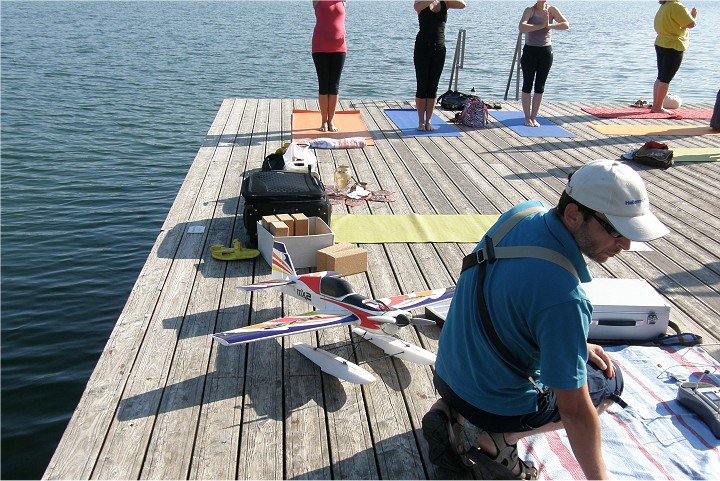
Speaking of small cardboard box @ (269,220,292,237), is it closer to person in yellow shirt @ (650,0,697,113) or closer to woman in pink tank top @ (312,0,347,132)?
woman in pink tank top @ (312,0,347,132)

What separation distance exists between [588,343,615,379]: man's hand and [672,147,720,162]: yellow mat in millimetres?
5691

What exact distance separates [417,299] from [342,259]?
77 centimetres

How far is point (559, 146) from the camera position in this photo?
26.9ft

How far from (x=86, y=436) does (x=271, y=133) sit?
242 inches

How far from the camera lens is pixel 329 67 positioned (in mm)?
7965

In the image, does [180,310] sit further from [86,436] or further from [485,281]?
[485,281]

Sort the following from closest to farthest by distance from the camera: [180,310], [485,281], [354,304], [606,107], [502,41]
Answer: [485,281] → [354,304] → [180,310] → [606,107] → [502,41]

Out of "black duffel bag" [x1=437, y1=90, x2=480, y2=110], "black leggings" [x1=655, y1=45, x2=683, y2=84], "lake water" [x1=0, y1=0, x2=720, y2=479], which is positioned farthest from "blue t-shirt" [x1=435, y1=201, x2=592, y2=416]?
"black leggings" [x1=655, y1=45, x2=683, y2=84]

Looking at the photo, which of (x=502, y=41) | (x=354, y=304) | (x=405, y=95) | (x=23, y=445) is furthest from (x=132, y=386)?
(x=502, y=41)

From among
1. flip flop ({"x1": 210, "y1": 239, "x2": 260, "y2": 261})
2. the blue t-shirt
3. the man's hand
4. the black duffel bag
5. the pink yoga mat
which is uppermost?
the blue t-shirt

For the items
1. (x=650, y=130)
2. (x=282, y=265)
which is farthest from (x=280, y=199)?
(x=650, y=130)

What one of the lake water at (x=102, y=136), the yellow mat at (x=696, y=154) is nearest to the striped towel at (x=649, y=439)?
the lake water at (x=102, y=136)

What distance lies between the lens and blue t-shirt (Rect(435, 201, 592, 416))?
Result: 82.8 inches

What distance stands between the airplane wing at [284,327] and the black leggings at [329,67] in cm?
498
